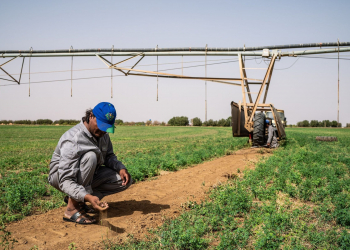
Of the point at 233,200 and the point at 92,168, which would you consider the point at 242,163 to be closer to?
the point at 233,200

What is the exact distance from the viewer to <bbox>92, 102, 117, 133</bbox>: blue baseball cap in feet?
13.1

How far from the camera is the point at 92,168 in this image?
4.14 m

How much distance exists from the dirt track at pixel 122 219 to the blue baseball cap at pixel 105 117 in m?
1.37

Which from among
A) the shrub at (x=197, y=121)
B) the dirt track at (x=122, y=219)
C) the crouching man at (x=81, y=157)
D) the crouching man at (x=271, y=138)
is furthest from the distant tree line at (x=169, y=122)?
the crouching man at (x=81, y=157)

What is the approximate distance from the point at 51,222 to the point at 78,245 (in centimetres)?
102

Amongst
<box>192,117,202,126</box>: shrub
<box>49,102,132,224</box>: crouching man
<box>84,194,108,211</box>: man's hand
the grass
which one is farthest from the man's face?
<box>192,117,202,126</box>: shrub

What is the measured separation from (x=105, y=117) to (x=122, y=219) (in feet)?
5.19

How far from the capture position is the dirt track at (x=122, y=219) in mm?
3738

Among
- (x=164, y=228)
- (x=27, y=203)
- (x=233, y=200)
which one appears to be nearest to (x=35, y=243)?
(x=164, y=228)

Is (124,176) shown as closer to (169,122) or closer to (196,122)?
(196,122)

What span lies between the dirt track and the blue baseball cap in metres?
1.37

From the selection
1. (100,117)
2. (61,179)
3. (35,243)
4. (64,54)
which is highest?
(64,54)

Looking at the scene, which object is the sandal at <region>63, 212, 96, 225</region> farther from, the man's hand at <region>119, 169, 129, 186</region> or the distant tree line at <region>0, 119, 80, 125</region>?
the distant tree line at <region>0, 119, 80, 125</region>

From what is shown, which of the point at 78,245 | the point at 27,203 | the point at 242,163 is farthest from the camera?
the point at 242,163
